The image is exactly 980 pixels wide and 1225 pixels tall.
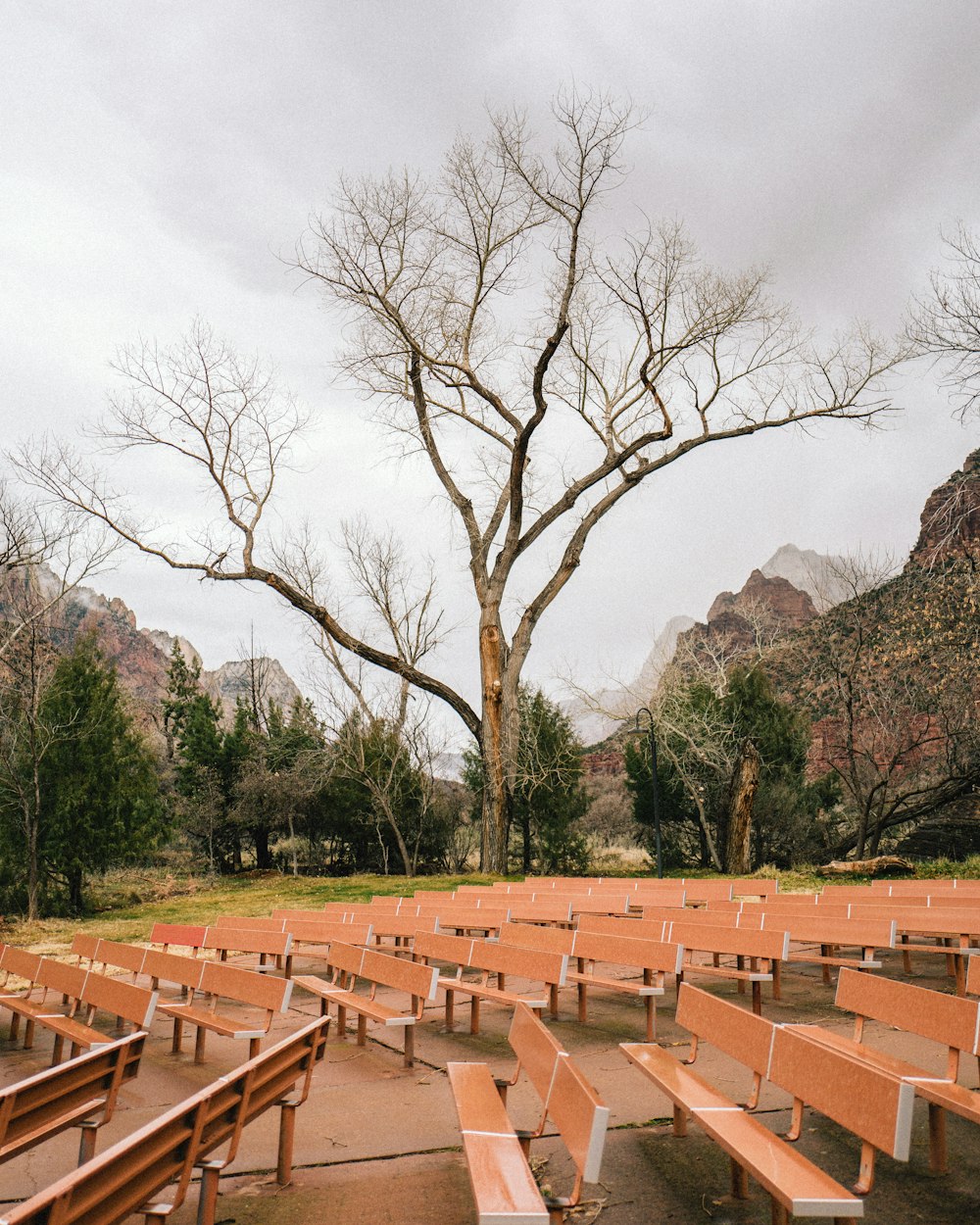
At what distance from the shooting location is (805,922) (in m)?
6.82

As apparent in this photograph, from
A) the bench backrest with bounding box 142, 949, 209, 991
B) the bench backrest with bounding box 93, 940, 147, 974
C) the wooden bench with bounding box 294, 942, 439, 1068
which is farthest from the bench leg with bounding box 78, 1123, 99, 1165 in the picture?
the bench backrest with bounding box 93, 940, 147, 974

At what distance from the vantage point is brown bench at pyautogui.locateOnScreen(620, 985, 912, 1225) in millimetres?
2613

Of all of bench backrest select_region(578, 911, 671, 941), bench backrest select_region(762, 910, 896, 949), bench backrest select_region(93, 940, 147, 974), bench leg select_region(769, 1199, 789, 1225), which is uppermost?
bench backrest select_region(762, 910, 896, 949)

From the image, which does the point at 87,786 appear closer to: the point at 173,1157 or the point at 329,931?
the point at 329,931

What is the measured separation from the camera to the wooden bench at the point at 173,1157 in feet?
7.20

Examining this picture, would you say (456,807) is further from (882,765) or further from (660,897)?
(660,897)

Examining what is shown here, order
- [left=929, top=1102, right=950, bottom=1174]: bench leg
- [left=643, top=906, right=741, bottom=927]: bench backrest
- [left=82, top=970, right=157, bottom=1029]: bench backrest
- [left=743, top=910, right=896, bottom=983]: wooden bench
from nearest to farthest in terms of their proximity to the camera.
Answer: [left=929, top=1102, right=950, bottom=1174]: bench leg, [left=82, top=970, right=157, bottom=1029]: bench backrest, [left=743, top=910, right=896, bottom=983]: wooden bench, [left=643, top=906, right=741, bottom=927]: bench backrest

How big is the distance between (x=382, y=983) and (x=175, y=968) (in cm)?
151

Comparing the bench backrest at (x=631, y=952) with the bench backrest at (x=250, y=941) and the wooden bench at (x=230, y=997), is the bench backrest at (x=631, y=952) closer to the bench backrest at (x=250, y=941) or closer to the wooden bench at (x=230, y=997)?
the wooden bench at (x=230, y=997)

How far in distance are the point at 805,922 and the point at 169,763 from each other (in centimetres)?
3470

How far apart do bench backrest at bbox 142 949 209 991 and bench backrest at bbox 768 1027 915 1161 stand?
4.08 meters

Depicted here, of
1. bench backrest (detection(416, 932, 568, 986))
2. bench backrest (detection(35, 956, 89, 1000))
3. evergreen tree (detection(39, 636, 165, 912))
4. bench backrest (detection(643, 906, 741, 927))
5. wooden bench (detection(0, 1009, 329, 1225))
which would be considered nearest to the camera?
wooden bench (detection(0, 1009, 329, 1225))

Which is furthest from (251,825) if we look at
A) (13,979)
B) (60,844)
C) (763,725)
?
(13,979)

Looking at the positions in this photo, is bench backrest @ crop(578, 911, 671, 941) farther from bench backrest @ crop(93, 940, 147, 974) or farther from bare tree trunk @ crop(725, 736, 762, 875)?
bare tree trunk @ crop(725, 736, 762, 875)
